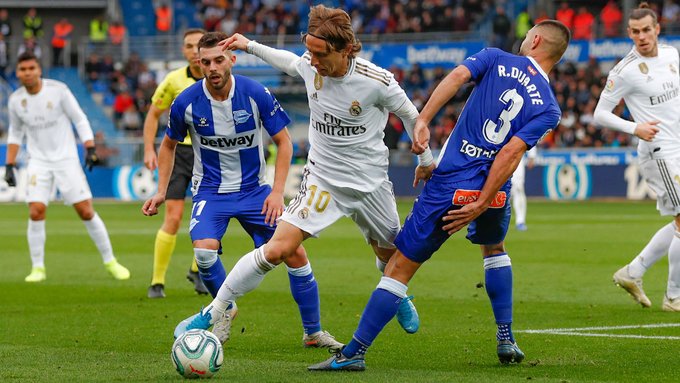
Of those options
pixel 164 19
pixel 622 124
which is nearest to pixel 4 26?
pixel 164 19

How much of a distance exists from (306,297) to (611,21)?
29.8 meters

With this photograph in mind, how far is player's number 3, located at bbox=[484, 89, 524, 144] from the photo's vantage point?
702cm

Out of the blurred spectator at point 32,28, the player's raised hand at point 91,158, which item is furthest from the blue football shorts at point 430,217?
the blurred spectator at point 32,28

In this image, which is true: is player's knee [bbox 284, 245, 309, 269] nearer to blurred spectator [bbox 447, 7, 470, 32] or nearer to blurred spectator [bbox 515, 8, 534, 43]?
blurred spectator [bbox 515, 8, 534, 43]

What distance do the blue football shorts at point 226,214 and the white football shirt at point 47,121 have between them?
5.31 meters

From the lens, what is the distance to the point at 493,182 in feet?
22.5

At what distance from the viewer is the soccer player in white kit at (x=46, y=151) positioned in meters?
13.8

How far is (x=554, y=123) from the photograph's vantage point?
6988mm

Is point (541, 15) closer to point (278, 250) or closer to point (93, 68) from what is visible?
point (93, 68)

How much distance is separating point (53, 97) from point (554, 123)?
8304 mm

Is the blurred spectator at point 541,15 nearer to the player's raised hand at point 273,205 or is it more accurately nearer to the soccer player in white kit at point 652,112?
the soccer player in white kit at point 652,112

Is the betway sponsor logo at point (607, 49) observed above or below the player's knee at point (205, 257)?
below

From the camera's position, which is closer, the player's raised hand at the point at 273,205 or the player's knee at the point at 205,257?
the player's raised hand at the point at 273,205

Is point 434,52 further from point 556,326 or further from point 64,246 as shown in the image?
point 556,326
